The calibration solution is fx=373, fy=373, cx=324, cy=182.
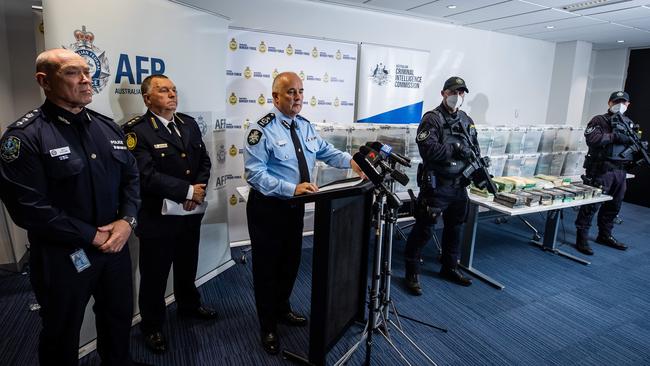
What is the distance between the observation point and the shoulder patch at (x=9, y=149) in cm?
141

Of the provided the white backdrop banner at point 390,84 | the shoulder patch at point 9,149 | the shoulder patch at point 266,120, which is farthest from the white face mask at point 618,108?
the shoulder patch at point 9,149

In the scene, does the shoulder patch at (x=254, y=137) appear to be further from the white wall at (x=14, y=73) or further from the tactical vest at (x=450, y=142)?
the white wall at (x=14, y=73)

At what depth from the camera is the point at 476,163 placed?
3.01 m

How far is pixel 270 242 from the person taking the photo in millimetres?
2174

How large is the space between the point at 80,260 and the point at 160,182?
637 millimetres

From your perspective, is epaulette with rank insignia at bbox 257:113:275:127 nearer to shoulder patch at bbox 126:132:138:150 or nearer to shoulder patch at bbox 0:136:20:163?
shoulder patch at bbox 126:132:138:150

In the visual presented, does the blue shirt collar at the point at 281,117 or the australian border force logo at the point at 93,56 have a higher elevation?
the australian border force logo at the point at 93,56

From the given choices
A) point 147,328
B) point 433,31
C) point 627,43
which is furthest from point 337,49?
point 627,43

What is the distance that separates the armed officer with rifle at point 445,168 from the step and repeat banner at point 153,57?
5.46ft

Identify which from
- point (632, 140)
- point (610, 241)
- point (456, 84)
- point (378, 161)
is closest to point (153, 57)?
point (378, 161)

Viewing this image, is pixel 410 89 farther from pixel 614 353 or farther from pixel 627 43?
pixel 627 43

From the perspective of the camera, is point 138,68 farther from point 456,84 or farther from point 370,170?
point 456,84

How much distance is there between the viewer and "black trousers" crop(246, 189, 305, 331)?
2150 millimetres

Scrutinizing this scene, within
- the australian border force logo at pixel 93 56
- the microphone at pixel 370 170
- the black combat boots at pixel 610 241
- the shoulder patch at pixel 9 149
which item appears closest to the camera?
the shoulder patch at pixel 9 149
